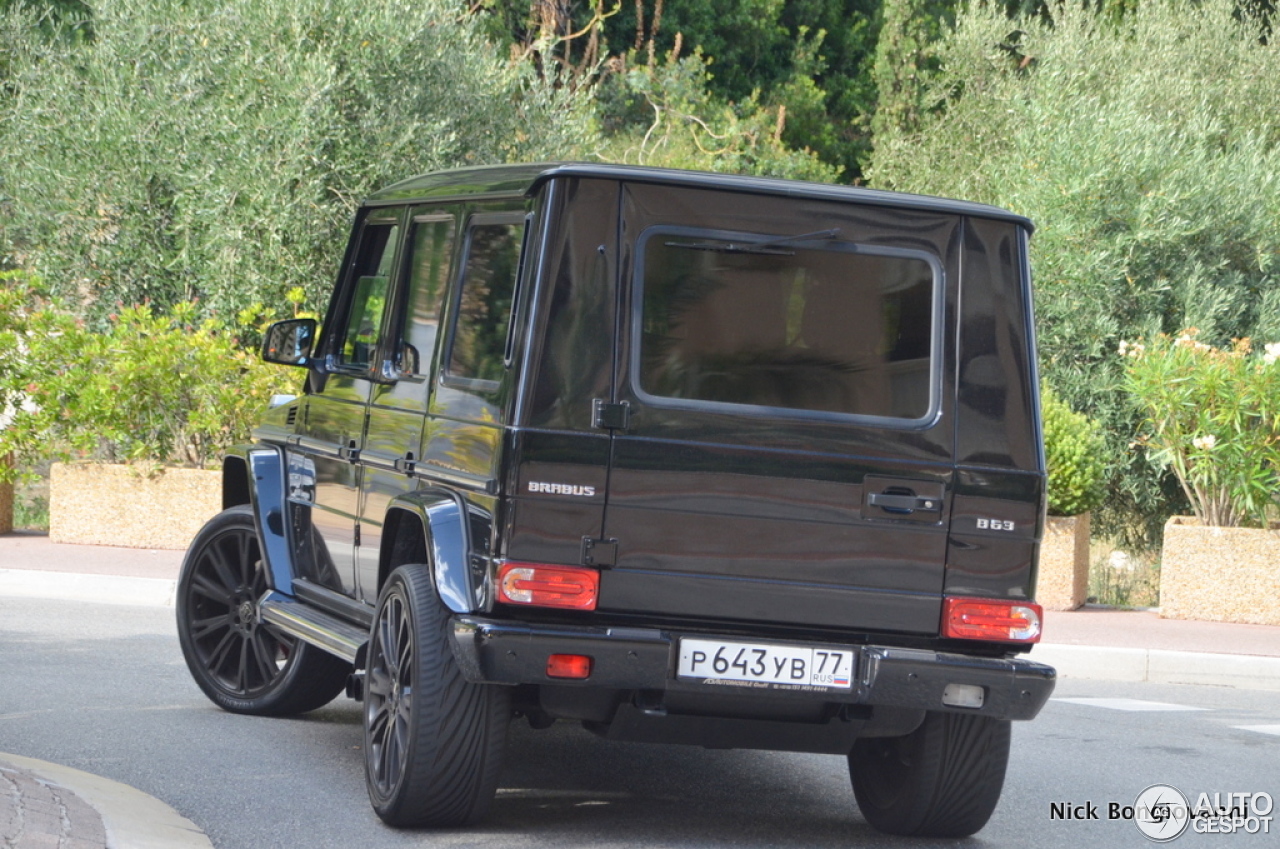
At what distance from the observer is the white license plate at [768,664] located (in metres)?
5.22

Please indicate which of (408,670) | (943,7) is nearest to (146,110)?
(408,670)

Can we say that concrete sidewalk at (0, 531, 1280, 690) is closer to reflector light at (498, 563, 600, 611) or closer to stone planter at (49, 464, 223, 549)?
stone planter at (49, 464, 223, 549)

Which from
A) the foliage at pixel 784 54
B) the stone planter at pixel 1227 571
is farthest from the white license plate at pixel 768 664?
the foliage at pixel 784 54

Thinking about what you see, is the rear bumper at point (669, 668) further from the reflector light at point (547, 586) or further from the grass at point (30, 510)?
the grass at point (30, 510)

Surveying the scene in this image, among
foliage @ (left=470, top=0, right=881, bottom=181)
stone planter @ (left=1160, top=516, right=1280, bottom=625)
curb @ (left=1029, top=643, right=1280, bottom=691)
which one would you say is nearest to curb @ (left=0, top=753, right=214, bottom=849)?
curb @ (left=1029, top=643, right=1280, bottom=691)

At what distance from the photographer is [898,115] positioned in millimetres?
28891

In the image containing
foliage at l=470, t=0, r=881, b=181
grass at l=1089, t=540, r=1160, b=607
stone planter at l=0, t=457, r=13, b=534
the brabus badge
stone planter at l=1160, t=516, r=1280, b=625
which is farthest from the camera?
foliage at l=470, t=0, r=881, b=181

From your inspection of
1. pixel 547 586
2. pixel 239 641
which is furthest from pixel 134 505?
pixel 547 586

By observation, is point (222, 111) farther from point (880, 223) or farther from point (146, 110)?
point (880, 223)

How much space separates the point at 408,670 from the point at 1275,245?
1251 centimetres

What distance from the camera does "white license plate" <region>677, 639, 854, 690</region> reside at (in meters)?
5.22

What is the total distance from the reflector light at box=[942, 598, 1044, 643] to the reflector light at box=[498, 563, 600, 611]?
1117mm

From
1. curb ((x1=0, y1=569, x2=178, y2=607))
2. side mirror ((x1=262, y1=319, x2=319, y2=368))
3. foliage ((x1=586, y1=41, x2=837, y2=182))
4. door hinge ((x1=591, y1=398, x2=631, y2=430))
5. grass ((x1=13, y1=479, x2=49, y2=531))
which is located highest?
foliage ((x1=586, y1=41, x2=837, y2=182))

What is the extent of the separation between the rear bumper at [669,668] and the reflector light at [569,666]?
0.06 ft
